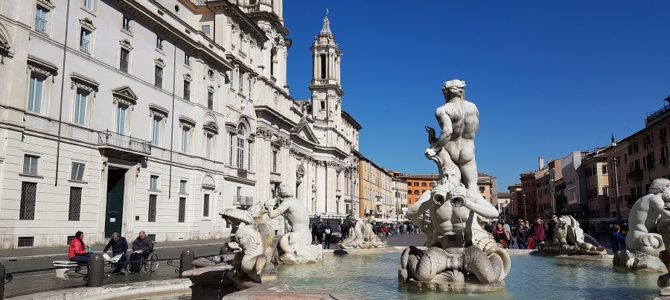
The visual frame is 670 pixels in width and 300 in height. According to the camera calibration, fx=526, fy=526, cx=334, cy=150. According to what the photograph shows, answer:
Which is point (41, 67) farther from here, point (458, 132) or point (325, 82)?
point (325, 82)

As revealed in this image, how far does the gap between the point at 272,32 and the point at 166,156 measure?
76.4 ft

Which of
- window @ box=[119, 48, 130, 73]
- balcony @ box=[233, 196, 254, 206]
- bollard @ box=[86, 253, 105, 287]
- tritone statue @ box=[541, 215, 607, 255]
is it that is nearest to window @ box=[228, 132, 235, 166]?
balcony @ box=[233, 196, 254, 206]

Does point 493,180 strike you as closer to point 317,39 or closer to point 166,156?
point 317,39

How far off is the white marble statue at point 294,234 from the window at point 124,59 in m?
22.4

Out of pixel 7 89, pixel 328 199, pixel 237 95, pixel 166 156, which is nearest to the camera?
pixel 7 89

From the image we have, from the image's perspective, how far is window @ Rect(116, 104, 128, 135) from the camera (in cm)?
2834

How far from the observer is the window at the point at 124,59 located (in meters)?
29.0

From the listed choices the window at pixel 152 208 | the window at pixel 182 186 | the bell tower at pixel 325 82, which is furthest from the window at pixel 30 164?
the bell tower at pixel 325 82

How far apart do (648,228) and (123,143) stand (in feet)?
84.8

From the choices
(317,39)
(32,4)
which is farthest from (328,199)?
(32,4)

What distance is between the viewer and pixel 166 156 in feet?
106

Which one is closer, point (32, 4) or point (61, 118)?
point (32, 4)

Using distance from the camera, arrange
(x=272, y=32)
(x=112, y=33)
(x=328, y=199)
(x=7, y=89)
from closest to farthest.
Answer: (x=7, y=89)
(x=112, y=33)
(x=272, y=32)
(x=328, y=199)

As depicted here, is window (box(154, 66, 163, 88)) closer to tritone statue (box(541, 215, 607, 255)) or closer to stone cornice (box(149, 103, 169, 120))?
stone cornice (box(149, 103, 169, 120))
